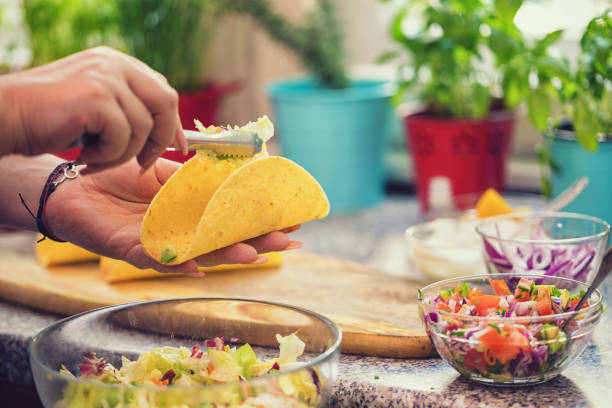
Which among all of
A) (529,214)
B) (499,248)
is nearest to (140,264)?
(499,248)

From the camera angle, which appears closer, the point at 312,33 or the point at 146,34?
the point at 312,33

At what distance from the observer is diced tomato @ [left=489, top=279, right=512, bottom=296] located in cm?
105

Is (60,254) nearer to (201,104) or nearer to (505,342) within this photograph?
(201,104)

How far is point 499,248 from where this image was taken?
118cm

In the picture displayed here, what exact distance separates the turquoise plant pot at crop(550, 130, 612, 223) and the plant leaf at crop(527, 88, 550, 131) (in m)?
0.08

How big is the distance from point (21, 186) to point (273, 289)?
427 mm

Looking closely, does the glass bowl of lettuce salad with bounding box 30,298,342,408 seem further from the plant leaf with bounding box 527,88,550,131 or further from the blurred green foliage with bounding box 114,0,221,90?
the blurred green foliage with bounding box 114,0,221,90

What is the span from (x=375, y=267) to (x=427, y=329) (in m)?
0.54

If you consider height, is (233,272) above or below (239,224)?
below

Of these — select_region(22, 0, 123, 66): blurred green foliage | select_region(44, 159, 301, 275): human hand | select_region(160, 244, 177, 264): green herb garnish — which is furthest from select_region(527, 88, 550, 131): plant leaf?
select_region(22, 0, 123, 66): blurred green foliage

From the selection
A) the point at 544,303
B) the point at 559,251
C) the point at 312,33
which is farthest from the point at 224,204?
the point at 312,33

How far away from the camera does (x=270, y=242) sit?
1003 mm

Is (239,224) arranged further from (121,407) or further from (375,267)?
(375,267)

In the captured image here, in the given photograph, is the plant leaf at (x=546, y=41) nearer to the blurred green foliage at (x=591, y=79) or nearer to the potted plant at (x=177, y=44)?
the blurred green foliage at (x=591, y=79)
